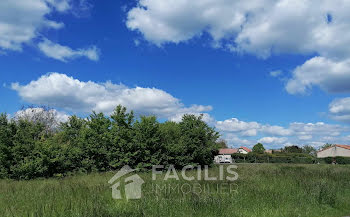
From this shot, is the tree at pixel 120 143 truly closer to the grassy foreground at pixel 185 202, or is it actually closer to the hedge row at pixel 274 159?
the grassy foreground at pixel 185 202

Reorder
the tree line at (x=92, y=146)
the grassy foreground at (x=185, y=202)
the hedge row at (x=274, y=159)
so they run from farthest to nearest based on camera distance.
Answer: the hedge row at (x=274, y=159), the tree line at (x=92, y=146), the grassy foreground at (x=185, y=202)

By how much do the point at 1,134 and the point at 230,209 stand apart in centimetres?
1441

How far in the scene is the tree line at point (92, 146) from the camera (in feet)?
52.3

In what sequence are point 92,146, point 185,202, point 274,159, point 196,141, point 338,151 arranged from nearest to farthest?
point 185,202 → point 92,146 → point 196,141 → point 274,159 → point 338,151

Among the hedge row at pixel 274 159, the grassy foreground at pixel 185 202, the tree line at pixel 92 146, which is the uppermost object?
the tree line at pixel 92 146

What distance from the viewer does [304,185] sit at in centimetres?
1142

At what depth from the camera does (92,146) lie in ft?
59.3

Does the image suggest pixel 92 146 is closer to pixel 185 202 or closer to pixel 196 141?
pixel 196 141

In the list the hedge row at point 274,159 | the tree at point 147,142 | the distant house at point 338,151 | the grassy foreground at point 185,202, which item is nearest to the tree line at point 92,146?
the tree at point 147,142

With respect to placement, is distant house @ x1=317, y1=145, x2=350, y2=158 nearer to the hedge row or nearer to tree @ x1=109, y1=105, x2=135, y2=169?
the hedge row

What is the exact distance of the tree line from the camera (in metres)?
16.0

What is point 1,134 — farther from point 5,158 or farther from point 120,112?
point 120,112

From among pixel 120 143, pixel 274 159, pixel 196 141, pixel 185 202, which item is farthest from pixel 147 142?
pixel 274 159

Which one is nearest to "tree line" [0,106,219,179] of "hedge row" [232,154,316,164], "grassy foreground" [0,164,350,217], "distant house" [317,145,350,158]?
"grassy foreground" [0,164,350,217]
